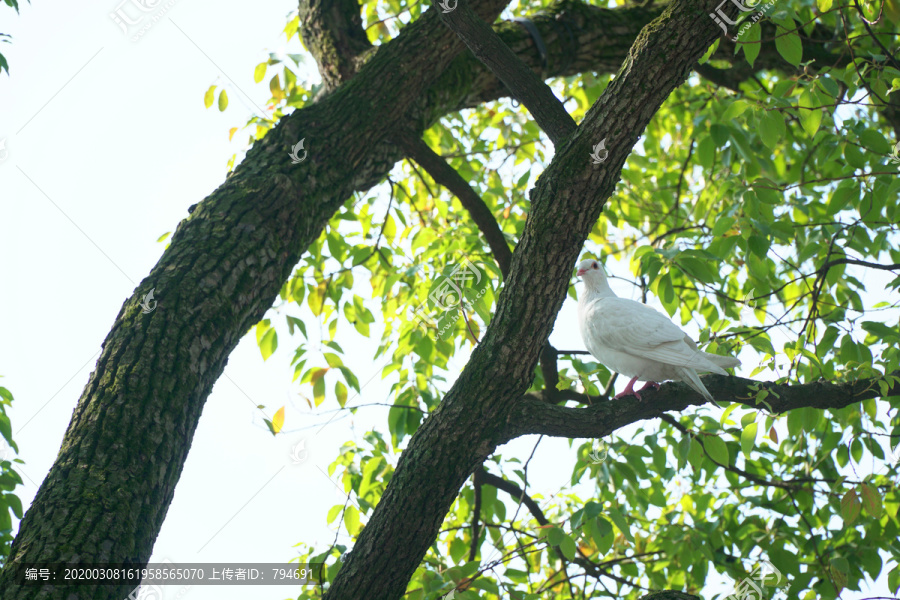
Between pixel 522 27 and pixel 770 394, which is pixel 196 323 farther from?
pixel 522 27

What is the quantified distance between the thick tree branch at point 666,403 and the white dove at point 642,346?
0.08 m

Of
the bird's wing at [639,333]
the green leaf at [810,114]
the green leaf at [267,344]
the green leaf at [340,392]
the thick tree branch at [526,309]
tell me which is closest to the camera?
the thick tree branch at [526,309]

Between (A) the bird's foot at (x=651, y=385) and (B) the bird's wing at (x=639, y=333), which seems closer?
(B) the bird's wing at (x=639, y=333)

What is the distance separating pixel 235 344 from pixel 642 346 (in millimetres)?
1925

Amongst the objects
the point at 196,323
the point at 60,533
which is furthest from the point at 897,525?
the point at 60,533

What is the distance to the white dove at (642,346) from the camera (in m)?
3.03

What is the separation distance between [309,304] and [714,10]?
3095 millimetres

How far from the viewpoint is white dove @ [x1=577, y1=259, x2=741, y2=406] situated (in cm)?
303

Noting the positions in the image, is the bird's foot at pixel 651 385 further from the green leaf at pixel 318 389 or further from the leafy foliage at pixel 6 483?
the leafy foliage at pixel 6 483

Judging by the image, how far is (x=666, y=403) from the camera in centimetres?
312

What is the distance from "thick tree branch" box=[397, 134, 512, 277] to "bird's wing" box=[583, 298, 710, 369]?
1.91 ft

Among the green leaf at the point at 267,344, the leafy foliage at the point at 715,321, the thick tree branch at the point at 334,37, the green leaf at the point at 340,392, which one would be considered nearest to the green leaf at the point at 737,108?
the leafy foliage at the point at 715,321

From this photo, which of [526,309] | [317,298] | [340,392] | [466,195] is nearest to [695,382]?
[526,309]

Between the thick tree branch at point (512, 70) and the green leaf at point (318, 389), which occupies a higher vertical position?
the thick tree branch at point (512, 70)
